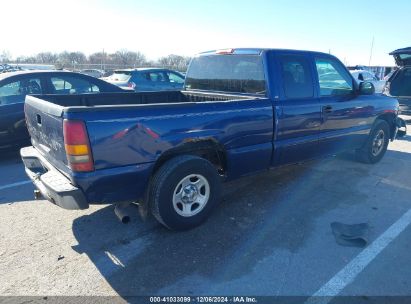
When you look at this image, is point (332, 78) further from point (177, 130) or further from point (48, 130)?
point (48, 130)

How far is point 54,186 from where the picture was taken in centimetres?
304

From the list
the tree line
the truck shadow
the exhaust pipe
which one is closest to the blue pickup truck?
the exhaust pipe

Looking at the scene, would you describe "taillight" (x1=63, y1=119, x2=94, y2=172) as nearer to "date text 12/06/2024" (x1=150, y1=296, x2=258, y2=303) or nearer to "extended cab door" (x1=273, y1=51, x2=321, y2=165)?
"date text 12/06/2024" (x1=150, y1=296, x2=258, y2=303)

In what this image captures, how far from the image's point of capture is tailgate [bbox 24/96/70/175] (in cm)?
297

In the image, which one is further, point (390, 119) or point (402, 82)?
point (402, 82)

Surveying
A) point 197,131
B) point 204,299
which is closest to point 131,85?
point 197,131

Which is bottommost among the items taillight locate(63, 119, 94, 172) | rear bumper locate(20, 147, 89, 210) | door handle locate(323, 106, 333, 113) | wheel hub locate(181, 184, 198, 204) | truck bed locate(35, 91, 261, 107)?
wheel hub locate(181, 184, 198, 204)

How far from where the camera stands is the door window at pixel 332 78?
15.6ft

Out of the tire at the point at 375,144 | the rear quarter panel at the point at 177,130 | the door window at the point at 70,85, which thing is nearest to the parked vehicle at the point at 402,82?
the tire at the point at 375,144

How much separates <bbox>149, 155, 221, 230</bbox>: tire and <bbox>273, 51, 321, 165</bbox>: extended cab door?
1.09 metres

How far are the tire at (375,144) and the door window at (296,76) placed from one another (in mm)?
1990

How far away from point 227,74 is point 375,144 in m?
3.19

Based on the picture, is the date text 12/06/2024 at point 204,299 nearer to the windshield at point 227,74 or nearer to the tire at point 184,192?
the tire at point 184,192

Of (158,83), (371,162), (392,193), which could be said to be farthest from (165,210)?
(158,83)
